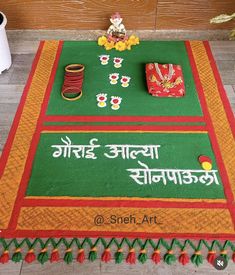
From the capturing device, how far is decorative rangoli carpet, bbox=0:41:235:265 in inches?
50.0

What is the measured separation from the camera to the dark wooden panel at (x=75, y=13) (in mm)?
2121

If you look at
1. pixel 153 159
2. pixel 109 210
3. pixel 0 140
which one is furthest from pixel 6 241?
pixel 153 159

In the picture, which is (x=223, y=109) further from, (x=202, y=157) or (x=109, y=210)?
(x=109, y=210)

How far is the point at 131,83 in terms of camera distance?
190cm

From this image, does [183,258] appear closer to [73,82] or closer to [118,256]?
[118,256]

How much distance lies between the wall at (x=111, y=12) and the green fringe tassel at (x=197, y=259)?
5.01ft

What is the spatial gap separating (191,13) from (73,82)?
0.92m

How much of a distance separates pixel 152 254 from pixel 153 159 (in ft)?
1.45

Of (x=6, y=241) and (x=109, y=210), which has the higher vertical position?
(x=109, y=210)

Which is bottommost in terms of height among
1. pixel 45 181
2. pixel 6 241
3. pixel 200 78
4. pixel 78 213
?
pixel 6 241

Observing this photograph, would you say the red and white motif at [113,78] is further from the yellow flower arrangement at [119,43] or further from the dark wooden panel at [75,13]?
the dark wooden panel at [75,13]

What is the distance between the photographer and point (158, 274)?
1186mm

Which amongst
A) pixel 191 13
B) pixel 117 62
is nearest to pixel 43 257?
pixel 117 62

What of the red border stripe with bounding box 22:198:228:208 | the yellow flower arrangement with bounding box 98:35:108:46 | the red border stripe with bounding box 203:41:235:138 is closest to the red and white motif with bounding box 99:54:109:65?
the yellow flower arrangement with bounding box 98:35:108:46
